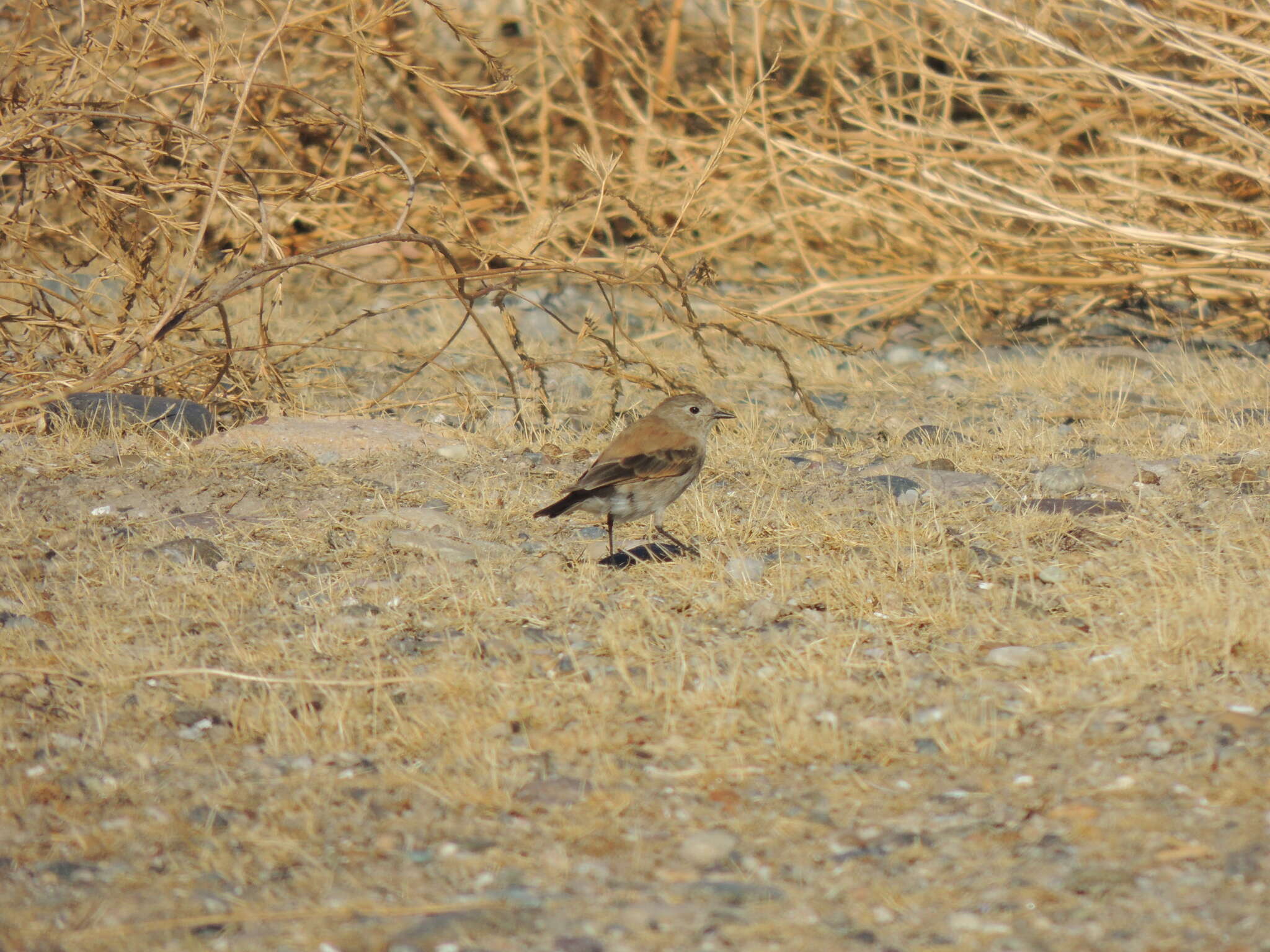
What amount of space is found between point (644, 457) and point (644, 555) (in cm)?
38

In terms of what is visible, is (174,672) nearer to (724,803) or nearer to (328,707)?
(328,707)

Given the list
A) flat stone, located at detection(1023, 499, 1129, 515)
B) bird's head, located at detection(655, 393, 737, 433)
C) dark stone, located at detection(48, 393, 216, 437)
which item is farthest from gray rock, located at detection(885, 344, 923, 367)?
dark stone, located at detection(48, 393, 216, 437)

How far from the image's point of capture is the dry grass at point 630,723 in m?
2.87

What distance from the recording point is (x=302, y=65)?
10.5m

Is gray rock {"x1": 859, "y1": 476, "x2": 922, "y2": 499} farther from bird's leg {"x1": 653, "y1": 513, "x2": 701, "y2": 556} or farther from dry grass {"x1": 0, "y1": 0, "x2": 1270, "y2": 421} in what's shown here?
bird's leg {"x1": 653, "y1": 513, "x2": 701, "y2": 556}

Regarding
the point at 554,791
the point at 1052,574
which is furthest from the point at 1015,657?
the point at 554,791

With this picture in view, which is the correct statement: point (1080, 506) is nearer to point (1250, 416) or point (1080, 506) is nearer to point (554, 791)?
point (1250, 416)

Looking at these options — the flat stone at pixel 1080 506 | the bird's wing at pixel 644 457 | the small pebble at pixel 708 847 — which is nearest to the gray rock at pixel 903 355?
the flat stone at pixel 1080 506

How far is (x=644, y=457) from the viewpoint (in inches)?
205

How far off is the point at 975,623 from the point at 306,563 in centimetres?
236

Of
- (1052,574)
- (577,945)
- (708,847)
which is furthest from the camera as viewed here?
(1052,574)

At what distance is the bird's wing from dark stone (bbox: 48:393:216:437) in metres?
2.22

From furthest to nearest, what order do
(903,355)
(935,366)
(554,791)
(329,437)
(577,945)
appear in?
(903,355) → (935,366) → (329,437) → (554,791) → (577,945)

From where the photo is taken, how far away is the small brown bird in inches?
200
